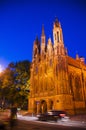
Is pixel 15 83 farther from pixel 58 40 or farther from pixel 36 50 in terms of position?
pixel 58 40

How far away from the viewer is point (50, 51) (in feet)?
142

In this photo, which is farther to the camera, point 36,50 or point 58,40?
point 36,50

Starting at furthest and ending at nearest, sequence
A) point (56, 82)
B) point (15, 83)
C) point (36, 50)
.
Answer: point (36, 50) → point (15, 83) → point (56, 82)

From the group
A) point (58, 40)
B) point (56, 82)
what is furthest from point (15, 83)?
point (58, 40)

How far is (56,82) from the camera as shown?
1478 inches

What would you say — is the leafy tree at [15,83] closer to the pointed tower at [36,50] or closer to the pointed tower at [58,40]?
the pointed tower at [36,50]

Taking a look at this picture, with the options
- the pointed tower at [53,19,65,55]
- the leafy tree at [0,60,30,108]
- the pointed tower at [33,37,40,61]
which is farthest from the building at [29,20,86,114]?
the leafy tree at [0,60,30,108]

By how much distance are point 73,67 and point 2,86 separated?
23581 millimetres

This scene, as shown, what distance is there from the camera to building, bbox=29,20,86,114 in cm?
3634

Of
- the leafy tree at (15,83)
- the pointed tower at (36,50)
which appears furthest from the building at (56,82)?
the leafy tree at (15,83)

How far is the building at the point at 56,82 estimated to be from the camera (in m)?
36.3

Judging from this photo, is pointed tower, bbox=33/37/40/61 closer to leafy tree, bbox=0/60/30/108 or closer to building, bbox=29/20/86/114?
building, bbox=29/20/86/114

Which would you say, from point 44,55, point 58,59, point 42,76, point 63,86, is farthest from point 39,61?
point 63,86

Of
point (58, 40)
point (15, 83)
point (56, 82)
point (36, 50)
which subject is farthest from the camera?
point (36, 50)
